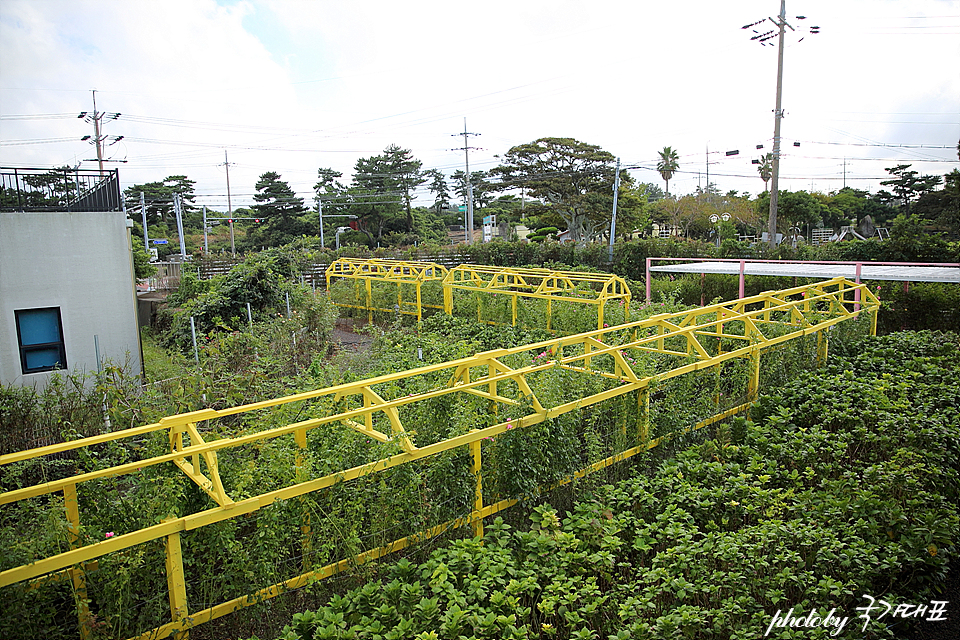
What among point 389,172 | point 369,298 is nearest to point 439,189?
point 389,172

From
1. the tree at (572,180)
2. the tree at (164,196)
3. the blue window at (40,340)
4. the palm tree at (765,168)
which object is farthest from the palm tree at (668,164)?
the blue window at (40,340)

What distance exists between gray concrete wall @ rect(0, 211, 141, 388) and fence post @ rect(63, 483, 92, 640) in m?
6.00

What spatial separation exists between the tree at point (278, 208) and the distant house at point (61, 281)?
132ft

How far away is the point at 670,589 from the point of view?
3.43m

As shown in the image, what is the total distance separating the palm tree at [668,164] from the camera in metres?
62.2

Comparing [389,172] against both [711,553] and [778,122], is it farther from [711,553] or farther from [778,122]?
[711,553]

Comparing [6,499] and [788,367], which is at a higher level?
[6,499]

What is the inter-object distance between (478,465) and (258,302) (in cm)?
882

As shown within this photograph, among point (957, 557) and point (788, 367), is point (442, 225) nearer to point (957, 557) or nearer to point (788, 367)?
point (788, 367)

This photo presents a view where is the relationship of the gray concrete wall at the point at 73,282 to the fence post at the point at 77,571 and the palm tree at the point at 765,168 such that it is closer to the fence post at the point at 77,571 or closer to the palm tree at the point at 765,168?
the fence post at the point at 77,571

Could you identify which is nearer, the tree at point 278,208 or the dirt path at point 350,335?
the dirt path at point 350,335

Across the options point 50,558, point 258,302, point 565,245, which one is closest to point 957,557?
point 50,558

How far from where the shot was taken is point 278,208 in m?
49.7

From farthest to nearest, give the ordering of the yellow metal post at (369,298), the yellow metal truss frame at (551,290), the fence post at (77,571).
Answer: the yellow metal post at (369,298)
the yellow metal truss frame at (551,290)
the fence post at (77,571)
